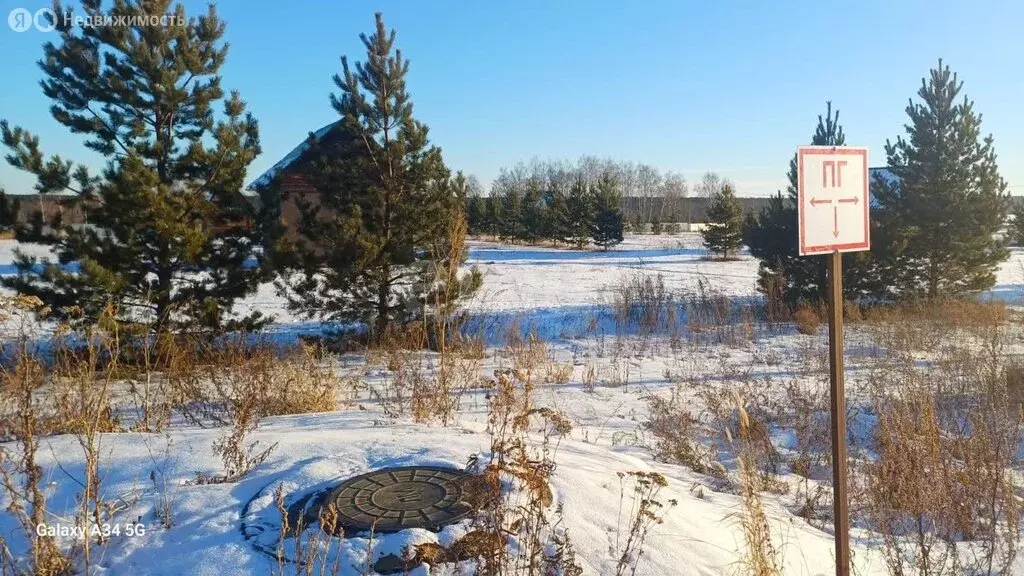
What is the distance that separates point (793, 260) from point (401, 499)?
12.3 metres

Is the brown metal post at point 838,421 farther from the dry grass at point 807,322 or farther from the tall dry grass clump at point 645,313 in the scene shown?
the dry grass at point 807,322

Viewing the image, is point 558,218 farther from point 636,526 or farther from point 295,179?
point 636,526

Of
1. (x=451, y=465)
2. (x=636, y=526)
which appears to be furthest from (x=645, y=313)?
(x=636, y=526)

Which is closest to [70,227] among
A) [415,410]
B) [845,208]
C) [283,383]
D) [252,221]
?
[252,221]

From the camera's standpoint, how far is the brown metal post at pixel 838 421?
9.16 ft

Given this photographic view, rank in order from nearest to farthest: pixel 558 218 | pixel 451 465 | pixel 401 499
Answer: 1. pixel 401 499
2. pixel 451 465
3. pixel 558 218

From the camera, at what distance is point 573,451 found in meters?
4.84

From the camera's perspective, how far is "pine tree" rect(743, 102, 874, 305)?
1335 centimetres

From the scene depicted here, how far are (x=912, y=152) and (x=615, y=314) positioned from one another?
7.23 meters

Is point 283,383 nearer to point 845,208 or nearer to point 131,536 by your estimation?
point 131,536

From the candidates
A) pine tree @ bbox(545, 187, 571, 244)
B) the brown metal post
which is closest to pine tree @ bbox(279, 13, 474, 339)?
the brown metal post

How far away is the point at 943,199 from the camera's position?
44.1ft

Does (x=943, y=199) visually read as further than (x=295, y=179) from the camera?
No

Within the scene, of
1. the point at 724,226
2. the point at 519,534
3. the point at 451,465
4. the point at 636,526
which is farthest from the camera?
the point at 724,226
